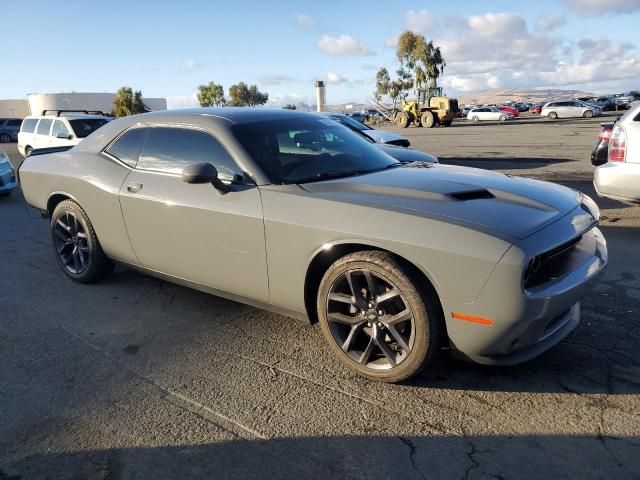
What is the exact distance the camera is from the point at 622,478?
212 cm

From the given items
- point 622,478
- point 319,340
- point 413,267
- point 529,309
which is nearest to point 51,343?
point 319,340

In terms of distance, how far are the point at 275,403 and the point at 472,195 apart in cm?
164

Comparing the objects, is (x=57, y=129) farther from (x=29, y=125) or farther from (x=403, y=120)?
(x=403, y=120)

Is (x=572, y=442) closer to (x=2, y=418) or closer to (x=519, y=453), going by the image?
(x=519, y=453)

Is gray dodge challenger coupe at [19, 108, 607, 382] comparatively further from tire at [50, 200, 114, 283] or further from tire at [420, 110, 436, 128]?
tire at [420, 110, 436, 128]

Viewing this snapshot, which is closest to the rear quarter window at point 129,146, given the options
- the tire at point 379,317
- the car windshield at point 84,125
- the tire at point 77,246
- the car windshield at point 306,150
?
the tire at point 77,246

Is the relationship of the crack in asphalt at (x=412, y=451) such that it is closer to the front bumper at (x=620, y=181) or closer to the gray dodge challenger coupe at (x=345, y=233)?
the gray dodge challenger coupe at (x=345, y=233)

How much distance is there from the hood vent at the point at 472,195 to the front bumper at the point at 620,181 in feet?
10.9

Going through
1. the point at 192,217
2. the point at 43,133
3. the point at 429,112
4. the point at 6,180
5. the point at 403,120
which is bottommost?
the point at 403,120

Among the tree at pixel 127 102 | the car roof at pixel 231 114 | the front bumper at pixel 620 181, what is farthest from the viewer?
the tree at pixel 127 102

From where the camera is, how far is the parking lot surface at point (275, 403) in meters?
2.31

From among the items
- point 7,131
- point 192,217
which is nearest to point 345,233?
point 192,217

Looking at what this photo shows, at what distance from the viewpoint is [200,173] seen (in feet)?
10.6

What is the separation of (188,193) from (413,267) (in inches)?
68.0
